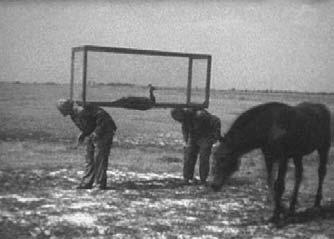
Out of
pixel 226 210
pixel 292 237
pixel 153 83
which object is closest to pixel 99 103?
pixel 153 83

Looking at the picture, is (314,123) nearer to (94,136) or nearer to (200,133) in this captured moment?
(200,133)

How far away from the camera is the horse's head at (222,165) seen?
6.56 m

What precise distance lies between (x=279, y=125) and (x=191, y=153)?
127 inches

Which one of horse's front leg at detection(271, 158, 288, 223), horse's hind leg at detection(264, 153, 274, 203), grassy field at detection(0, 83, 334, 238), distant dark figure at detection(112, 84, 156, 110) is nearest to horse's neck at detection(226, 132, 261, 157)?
horse's hind leg at detection(264, 153, 274, 203)

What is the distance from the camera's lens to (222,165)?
259 inches

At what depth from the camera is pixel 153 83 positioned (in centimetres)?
923

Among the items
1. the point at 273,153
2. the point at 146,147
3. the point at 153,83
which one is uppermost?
the point at 153,83

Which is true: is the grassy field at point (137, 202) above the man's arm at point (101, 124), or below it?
below

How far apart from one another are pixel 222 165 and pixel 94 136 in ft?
9.91

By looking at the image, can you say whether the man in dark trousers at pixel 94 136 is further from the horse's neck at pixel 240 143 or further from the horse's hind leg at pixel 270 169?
the horse's hind leg at pixel 270 169

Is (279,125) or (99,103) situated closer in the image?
(279,125)

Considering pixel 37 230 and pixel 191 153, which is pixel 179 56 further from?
pixel 37 230

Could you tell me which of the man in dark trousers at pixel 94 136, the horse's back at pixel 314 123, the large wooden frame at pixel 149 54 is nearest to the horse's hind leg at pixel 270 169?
the horse's back at pixel 314 123

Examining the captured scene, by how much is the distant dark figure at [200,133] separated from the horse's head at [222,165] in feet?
9.17
